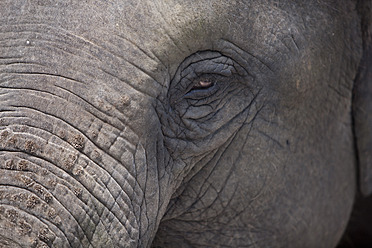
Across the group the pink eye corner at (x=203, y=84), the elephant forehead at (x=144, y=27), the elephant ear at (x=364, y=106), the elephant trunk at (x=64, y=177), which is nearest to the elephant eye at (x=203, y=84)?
the pink eye corner at (x=203, y=84)

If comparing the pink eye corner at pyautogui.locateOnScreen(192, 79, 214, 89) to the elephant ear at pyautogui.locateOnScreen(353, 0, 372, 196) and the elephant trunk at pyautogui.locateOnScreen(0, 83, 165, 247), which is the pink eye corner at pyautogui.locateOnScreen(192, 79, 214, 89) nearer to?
the elephant trunk at pyautogui.locateOnScreen(0, 83, 165, 247)

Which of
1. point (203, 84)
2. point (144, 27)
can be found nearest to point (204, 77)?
point (203, 84)

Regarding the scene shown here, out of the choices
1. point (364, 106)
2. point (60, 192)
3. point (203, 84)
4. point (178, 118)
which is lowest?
point (60, 192)

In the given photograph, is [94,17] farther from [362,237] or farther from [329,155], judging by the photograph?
[362,237]

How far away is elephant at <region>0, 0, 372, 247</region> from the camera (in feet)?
7.66

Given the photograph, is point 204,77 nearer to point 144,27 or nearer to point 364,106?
point 144,27

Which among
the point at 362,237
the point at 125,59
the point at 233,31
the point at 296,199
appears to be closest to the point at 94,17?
the point at 125,59

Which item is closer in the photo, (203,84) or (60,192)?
(60,192)

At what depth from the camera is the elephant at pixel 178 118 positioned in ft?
7.66

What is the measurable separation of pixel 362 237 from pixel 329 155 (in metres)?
1.22

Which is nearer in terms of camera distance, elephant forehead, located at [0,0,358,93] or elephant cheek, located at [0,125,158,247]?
elephant cheek, located at [0,125,158,247]

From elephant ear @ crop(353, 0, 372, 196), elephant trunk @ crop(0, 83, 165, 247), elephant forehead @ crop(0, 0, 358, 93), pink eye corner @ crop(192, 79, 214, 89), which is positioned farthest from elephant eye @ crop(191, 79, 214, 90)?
elephant ear @ crop(353, 0, 372, 196)

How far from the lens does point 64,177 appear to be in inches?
91.5

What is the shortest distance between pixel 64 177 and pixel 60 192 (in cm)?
5
